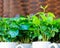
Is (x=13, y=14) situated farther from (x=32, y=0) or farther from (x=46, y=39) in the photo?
(x=46, y=39)

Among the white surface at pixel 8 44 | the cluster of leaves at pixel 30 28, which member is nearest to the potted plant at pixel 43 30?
the cluster of leaves at pixel 30 28

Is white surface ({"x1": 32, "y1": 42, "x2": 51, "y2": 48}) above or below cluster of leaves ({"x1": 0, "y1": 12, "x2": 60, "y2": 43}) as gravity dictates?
below

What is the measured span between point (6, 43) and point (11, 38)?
1.6 inches

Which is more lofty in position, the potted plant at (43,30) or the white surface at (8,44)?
the potted plant at (43,30)

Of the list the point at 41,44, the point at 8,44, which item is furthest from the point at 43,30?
the point at 8,44

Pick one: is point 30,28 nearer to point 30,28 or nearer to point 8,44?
point 30,28

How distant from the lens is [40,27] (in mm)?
1250

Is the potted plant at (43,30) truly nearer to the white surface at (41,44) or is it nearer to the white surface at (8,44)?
the white surface at (41,44)

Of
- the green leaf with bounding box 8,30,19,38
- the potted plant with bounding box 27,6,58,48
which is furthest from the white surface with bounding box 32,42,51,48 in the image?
the green leaf with bounding box 8,30,19,38

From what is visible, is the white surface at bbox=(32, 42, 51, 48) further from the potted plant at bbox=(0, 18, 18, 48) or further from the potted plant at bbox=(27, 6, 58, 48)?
the potted plant at bbox=(0, 18, 18, 48)

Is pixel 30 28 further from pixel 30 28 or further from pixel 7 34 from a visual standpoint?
pixel 7 34

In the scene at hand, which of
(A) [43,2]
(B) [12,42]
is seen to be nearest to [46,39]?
(B) [12,42]

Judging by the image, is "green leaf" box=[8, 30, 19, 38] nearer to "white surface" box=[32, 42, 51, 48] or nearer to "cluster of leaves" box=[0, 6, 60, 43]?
"cluster of leaves" box=[0, 6, 60, 43]

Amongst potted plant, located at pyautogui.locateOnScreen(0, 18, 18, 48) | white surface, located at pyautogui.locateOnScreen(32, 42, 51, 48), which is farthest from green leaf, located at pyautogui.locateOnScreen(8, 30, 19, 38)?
white surface, located at pyautogui.locateOnScreen(32, 42, 51, 48)
